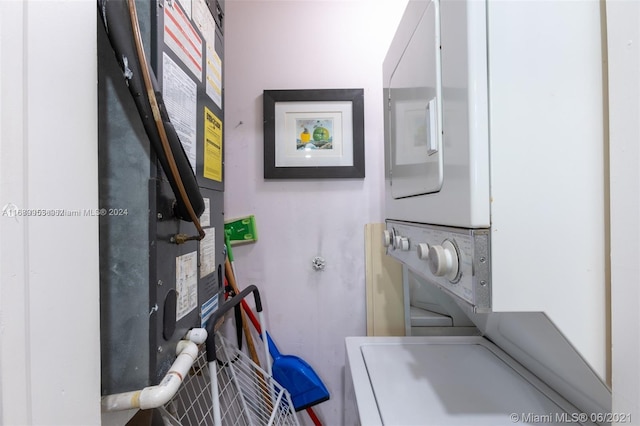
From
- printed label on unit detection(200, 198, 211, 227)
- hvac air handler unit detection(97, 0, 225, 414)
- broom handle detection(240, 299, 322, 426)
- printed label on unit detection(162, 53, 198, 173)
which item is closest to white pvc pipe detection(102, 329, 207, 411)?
hvac air handler unit detection(97, 0, 225, 414)

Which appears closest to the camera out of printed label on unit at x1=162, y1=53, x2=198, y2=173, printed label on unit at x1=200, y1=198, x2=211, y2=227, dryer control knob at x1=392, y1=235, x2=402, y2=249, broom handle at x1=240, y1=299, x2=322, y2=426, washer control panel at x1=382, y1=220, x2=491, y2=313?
washer control panel at x1=382, y1=220, x2=491, y2=313

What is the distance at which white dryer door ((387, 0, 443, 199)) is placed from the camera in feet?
2.08

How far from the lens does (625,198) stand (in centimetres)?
48

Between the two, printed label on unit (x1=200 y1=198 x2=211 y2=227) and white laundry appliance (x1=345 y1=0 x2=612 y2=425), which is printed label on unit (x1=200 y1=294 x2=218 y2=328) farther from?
white laundry appliance (x1=345 y1=0 x2=612 y2=425)

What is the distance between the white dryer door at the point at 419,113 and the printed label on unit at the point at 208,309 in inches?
33.1

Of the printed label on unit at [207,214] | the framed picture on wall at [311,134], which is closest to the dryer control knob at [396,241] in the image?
the framed picture on wall at [311,134]

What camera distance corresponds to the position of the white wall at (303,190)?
4.93ft

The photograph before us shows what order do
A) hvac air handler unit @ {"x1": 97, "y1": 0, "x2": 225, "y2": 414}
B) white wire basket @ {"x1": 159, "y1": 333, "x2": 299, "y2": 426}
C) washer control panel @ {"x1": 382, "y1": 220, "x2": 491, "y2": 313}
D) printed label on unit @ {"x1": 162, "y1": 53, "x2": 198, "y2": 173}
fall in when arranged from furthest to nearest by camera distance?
white wire basket @ {"x1": 159, "y1": 333, "x2": 299, "y2": 426}
printed label on unit @ {"x1": 162, "y1": 53, "x2": 198, "y2": 173}
hvac air handler unit @ {"x1": 97, "y1": 0, "x2": 225, "y2": 414}
washer control panel @ {"x1": 382, "y1": 220, "x2": 491, "y2": 313}

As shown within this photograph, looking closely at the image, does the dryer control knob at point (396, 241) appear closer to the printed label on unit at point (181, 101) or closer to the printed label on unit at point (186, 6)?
the printed label on unit at point (181, 101)

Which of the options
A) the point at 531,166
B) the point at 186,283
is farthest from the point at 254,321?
the point at 531,166

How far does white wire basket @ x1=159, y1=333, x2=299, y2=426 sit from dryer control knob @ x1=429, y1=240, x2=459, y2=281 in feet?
3.61

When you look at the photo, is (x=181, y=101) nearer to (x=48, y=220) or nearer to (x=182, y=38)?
(x=182, y=38)

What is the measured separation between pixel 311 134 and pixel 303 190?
1.08 feet

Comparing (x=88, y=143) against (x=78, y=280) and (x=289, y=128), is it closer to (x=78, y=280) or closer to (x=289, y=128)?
(x=78, y=280)
